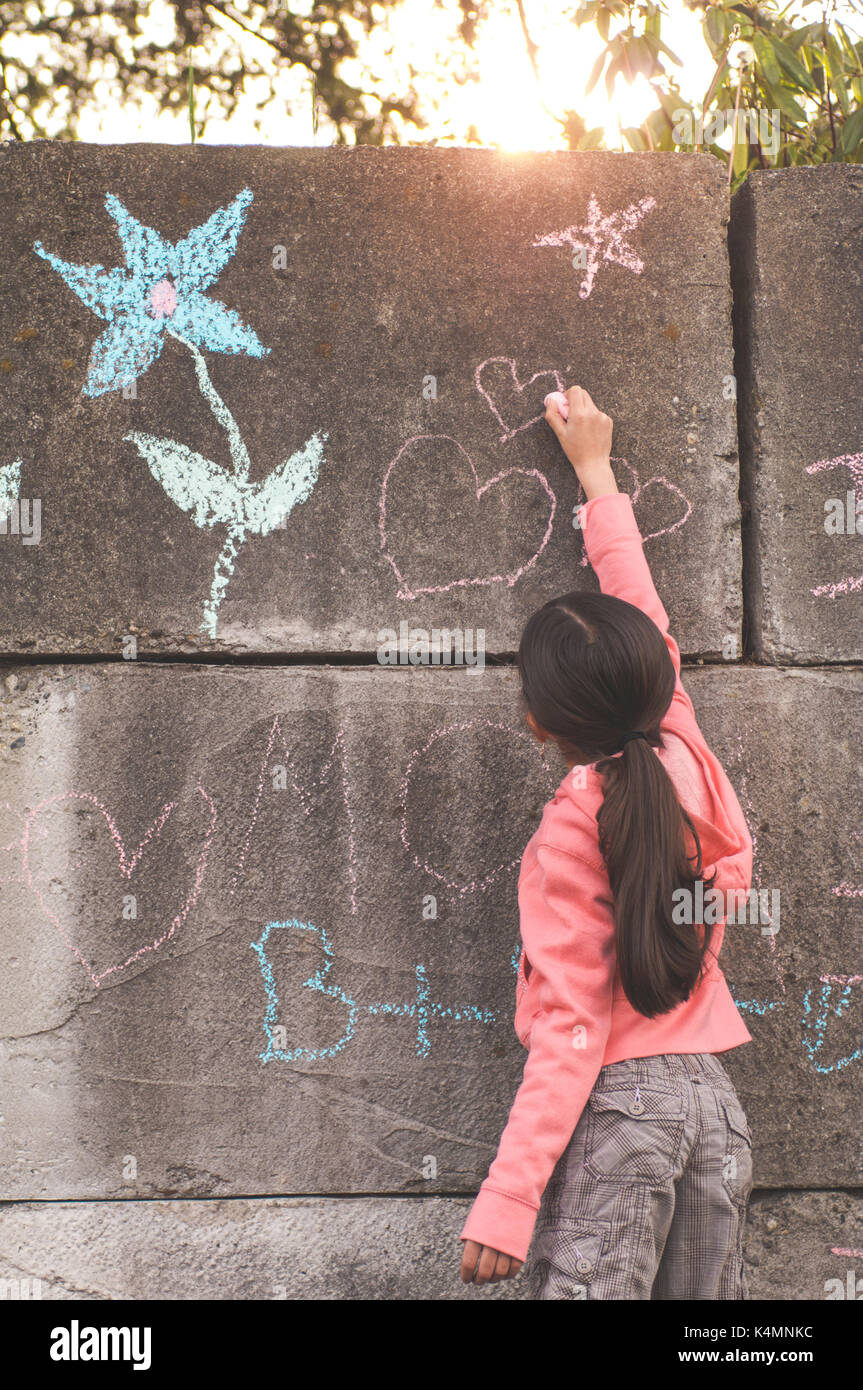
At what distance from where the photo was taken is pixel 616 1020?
189 centimetres

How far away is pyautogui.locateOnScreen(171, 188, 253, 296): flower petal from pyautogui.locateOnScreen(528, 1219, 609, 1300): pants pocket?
2.24 meters

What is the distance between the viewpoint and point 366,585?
2.56 metres

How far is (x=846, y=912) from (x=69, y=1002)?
6.24 feet

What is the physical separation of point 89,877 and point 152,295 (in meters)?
1.44

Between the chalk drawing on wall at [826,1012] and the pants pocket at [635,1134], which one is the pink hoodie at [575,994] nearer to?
the pants pocket at [635,1134]

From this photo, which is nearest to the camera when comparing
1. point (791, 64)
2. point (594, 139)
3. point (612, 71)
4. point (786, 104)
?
point (791, 64)

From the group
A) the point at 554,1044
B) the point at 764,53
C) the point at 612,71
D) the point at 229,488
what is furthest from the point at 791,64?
the point at 554,1044

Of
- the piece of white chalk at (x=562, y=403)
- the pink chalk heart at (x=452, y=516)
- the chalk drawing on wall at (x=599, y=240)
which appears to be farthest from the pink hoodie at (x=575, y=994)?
the chalk drawing on wall at (x=599, y=240)

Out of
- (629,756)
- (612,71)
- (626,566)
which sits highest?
(612,71)

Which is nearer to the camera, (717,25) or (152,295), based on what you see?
(152,295)

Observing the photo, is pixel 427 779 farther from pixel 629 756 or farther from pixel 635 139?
pixel 635 139

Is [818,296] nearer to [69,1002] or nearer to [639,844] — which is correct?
[639,844]

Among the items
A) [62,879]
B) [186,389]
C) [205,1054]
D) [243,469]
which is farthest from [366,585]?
[205,1054]

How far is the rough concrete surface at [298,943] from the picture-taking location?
250 cm
